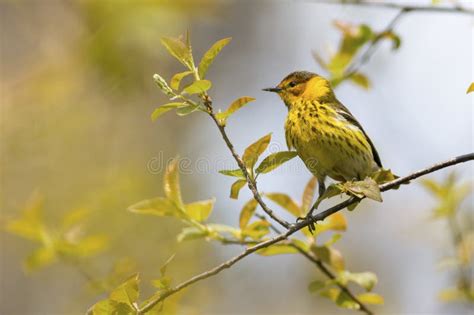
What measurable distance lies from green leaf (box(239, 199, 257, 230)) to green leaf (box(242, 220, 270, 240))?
0.08 ft

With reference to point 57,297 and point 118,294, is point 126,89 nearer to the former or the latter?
point 57,297

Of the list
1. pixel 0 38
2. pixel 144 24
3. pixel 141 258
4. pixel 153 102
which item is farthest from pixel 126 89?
pixel 0 38

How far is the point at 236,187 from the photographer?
244 centimetres

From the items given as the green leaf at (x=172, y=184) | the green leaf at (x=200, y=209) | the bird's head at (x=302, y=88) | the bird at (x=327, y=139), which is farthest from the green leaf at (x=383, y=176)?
the bird's head at (x=302, y=88)

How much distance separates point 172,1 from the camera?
513 cm

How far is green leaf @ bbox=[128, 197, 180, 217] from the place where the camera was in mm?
2625

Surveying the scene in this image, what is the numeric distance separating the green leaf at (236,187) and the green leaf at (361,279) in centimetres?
70

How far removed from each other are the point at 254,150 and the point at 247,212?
44cm

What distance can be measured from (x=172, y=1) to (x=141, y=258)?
227 centimetres

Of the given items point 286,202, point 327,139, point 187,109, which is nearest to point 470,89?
point 187,109

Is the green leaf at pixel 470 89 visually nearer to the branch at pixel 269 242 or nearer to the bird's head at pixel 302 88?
the branch at pixel 269 242

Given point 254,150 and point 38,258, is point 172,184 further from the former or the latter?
point 38,258

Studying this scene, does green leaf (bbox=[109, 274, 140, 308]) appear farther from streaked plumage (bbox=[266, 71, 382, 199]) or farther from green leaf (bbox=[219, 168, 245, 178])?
streaked plumage (bbox=[266, 71, 382, 199])

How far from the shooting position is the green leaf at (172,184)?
2.70m
